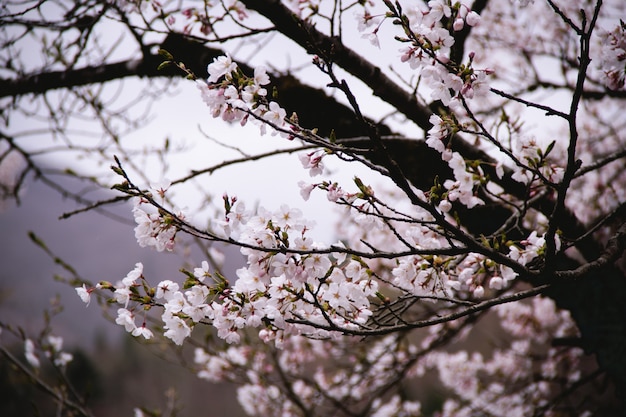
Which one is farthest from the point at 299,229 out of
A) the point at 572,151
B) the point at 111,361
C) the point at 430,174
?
the point at 111,361

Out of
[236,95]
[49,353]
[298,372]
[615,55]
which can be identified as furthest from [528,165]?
[298,372]

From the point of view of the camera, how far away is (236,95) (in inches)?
53.1

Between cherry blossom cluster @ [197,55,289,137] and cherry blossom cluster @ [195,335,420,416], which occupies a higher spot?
cherry blossom cluster @ [197,55,289,137]

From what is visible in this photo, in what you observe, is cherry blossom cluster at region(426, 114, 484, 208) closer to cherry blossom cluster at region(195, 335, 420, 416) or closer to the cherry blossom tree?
the cherry blossom tree

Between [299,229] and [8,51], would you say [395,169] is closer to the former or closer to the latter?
[299,229]

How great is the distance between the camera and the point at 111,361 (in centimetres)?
2597

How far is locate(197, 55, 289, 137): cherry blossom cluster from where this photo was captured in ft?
4.42

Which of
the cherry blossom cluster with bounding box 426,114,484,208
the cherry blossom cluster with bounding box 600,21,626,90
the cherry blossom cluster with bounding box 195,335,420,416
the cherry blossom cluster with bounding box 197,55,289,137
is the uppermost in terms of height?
the cherry blossom cluster with bounding box 600,21,626,90

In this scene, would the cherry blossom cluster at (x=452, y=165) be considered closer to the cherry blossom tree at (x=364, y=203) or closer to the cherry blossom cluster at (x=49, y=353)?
the cherry blossom tree at (x=364, y=203)

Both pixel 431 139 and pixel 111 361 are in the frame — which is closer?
pixel 431 139

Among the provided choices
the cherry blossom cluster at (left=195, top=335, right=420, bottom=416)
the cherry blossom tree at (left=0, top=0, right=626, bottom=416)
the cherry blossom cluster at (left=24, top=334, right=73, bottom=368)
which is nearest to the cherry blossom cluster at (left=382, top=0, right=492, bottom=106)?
the cherry blossom tree at (left=0, top=0, right=626, bottom=416)

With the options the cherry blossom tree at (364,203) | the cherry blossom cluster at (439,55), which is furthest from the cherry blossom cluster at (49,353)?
the cherry blossom cluster at (439,55)

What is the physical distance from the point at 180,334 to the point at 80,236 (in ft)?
201

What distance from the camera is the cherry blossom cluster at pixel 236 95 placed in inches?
53.0
